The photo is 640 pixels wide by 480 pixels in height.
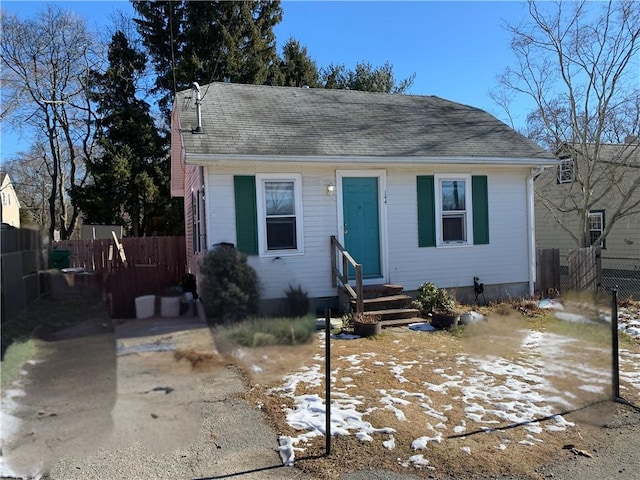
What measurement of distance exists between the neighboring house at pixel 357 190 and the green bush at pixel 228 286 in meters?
0.56

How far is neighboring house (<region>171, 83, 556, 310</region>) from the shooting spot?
8.24 metres

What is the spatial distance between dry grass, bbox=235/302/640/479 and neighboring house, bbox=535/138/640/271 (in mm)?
10266

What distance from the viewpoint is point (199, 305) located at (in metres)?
7.02

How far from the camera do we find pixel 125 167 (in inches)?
793

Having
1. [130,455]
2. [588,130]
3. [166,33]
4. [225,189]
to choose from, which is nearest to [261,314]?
[225,189]

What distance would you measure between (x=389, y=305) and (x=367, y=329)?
4.13ft

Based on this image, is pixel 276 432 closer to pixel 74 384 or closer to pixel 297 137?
pixel 74 384

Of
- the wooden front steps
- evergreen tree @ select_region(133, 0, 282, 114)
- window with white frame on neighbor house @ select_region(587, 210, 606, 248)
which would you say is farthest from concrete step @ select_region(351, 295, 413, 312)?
evergreen tree @ select_region(133, 0, 282, 114)

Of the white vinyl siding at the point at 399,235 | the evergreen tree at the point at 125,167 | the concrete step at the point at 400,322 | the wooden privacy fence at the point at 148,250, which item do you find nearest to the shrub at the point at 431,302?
the concrete step at the point at 400,322

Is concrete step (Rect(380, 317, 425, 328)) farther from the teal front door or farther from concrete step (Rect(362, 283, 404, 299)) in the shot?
the teal front door

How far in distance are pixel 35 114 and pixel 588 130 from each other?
75.7 ft

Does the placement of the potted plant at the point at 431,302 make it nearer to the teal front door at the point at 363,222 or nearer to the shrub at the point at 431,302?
the shrub at the point at 431,302

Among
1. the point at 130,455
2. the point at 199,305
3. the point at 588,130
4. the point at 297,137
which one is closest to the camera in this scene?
the point at 130,455

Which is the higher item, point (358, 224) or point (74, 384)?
point (358, 224)
